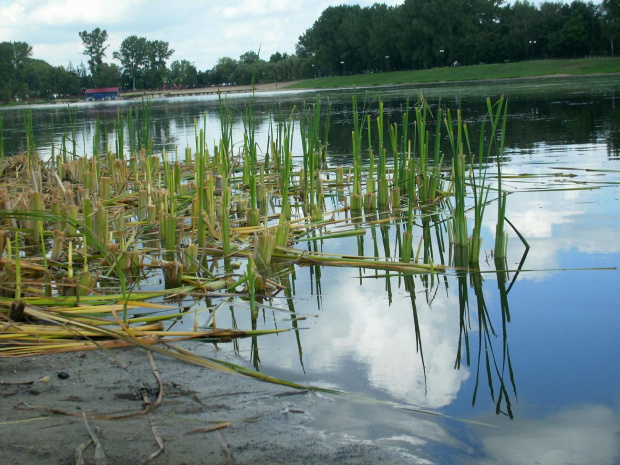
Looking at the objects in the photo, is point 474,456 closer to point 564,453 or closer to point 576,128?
point 564,453

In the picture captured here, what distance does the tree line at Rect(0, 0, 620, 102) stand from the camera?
59.4 m

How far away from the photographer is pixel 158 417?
2123mm

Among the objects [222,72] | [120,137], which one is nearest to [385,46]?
[222,72]

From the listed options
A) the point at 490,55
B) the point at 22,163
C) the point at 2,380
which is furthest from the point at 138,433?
the point at 490,55

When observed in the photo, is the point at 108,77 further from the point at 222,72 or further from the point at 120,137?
the point at 120,137

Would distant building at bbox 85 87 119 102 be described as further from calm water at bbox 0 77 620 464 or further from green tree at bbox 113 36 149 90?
calm water at bbox 0 77 620 464

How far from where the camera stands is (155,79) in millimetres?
103438

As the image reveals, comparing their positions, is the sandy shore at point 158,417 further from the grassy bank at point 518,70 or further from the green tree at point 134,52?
the green tree at point 134,52

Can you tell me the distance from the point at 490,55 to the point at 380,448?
70.2m

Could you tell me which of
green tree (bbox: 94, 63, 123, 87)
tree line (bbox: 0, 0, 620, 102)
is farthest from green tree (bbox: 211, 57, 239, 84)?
green tree (bbox: 94, 63, 123, 87)

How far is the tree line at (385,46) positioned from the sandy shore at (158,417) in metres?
38.6

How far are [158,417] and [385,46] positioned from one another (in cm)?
8599

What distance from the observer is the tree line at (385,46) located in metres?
59.4

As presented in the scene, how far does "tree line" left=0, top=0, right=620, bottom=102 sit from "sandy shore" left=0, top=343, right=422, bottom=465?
38.6 meters
